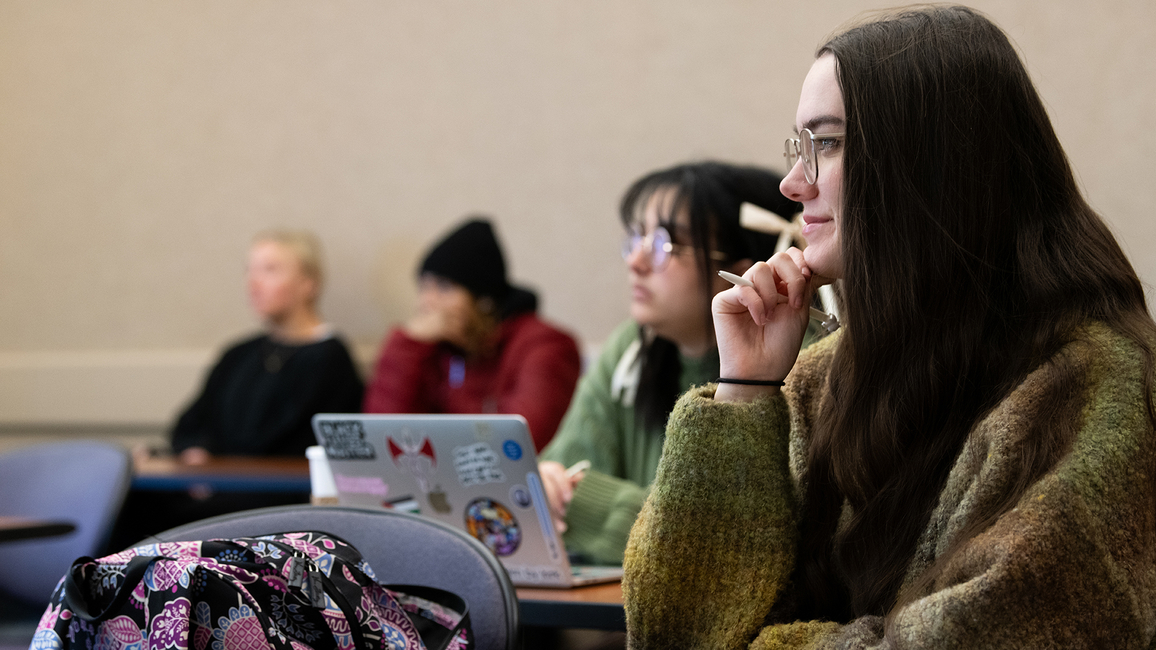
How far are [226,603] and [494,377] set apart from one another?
2.36m

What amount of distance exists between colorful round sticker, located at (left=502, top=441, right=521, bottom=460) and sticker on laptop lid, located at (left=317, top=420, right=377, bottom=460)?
0.79 ft

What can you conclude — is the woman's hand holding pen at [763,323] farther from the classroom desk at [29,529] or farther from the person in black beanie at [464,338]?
the person in black beanie at [464,338]

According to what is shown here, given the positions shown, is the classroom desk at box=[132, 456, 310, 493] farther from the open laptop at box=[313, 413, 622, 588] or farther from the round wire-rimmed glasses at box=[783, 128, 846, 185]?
the round wire-rimmed glasses at box=[783, 128, 846, 185]

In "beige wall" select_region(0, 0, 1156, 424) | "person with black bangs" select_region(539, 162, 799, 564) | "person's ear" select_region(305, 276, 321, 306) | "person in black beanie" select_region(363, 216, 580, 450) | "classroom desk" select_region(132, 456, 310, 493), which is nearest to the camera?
"person with black bangs" select_region(539, 162, 799, 564)

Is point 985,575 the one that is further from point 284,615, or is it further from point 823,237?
point 284,615

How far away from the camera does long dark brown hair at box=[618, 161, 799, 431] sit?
191 centimetres

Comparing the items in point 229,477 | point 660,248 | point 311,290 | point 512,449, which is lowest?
point 229,477

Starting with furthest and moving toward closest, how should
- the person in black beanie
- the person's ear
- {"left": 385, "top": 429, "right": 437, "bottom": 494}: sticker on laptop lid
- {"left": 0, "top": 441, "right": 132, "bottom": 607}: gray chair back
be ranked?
the person's ear → the person in black beanie → {"left": 0, "top": 441, "right": 132, "bottom": 607}: gray chair back → {"left": 385, "top": 429, "right": 437, "bottom": 494}: sticker on laptop lid

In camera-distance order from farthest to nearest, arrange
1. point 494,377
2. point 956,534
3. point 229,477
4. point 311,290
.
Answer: point 311,290
point 494,377
point 229,477
point 956,534

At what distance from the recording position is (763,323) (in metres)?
1.16

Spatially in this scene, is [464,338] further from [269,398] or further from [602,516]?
[602,516]

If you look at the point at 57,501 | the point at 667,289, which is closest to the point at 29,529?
the point at 57,501

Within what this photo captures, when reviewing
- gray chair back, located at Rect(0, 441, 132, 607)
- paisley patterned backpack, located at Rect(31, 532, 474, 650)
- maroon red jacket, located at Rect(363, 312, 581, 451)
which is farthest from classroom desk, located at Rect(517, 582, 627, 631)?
maroon red jacket, located at Rect(363, 312, 581, 451)

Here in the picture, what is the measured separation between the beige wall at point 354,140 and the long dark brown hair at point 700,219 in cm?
153
